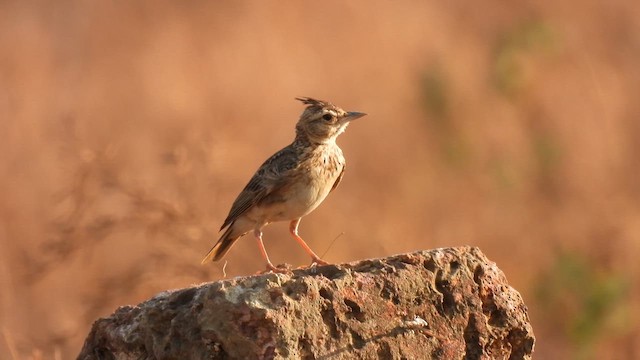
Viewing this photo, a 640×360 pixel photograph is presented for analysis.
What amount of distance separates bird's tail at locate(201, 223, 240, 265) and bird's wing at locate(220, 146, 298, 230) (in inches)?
6.1

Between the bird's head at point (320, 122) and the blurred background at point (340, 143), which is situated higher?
the blurred background at point (340, 143)

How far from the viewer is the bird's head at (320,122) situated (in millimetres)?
7301

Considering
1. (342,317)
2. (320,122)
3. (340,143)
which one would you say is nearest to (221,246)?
(320,122)

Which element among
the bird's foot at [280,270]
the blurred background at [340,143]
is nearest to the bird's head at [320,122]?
the blurred background at [340,143]

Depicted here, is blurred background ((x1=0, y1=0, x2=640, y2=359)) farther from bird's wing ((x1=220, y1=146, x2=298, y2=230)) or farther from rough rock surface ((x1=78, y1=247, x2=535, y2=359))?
rough rock surface ((x1=78, y1=247, x2=535, y2=359))

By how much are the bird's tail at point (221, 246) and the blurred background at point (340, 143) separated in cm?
24

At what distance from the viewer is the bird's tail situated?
287 inches

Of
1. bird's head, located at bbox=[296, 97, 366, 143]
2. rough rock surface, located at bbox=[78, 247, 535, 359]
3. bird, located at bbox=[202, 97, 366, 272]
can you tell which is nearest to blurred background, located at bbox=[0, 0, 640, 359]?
bird, located at bbox=[202, 97, 366, 272]

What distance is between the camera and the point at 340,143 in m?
12.6

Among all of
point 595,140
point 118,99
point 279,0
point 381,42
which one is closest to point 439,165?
point 595,140

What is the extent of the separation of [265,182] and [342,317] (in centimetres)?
264

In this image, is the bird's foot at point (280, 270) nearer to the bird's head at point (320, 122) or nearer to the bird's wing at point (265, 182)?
the bird's wing at point (265, 182)

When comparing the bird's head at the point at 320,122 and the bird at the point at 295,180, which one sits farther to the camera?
the bird's head at the point at 320,122

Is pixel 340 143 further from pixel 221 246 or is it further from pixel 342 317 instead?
pixel 342 317
